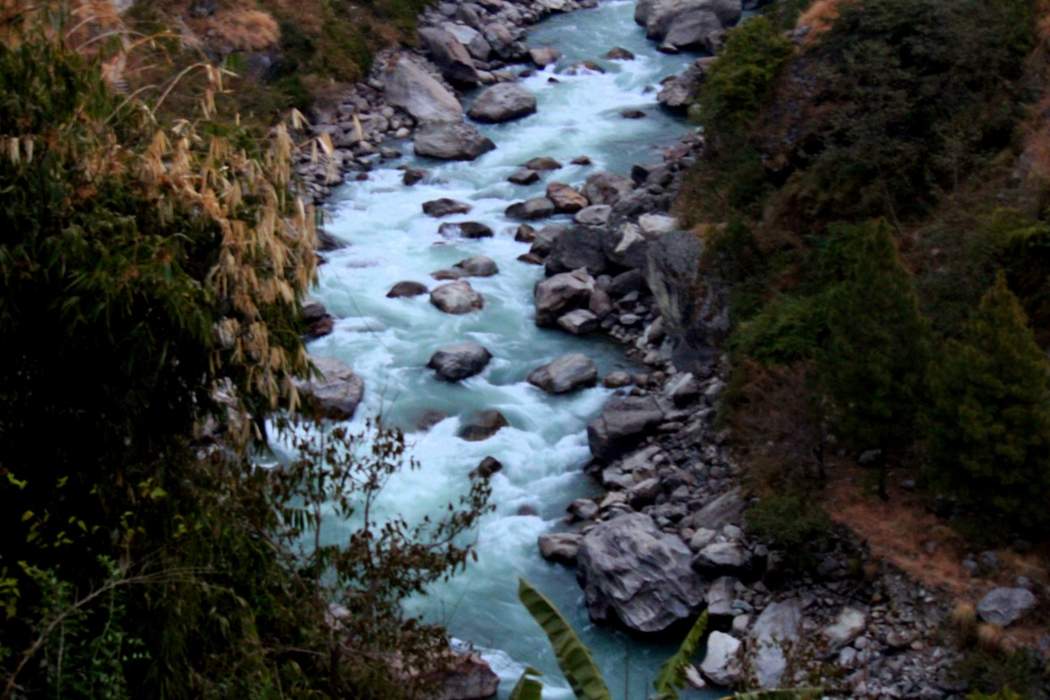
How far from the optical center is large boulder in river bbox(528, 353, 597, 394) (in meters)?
19.6

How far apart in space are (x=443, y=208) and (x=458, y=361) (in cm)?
581

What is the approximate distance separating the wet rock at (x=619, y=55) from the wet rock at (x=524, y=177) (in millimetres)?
7015

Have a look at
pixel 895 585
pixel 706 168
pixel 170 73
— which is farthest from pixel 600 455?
pixel 170 73

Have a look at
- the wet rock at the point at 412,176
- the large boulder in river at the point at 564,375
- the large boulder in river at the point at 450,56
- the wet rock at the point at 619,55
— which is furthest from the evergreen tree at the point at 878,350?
the wet rock at the point at 619,55

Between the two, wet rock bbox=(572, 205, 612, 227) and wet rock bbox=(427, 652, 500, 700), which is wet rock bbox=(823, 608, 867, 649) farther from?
wet rock bbox=(572, 205, 612, 227)

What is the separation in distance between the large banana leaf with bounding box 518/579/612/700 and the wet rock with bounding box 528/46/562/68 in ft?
80.4

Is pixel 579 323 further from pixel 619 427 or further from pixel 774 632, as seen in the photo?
pixel 774 632

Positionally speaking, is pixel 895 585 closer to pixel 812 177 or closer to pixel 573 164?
pixel 812 177

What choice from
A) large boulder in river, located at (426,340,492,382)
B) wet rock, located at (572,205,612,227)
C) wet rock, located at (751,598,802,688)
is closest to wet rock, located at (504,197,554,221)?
wet rock, located at (572,205,612,227)

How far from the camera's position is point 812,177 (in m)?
20.0

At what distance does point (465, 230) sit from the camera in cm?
2430

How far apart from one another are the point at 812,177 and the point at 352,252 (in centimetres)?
836

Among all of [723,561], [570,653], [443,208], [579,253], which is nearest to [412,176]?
[443,208]

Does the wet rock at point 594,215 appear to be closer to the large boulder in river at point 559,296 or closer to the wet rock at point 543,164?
the large boulder in river at point 559,296
